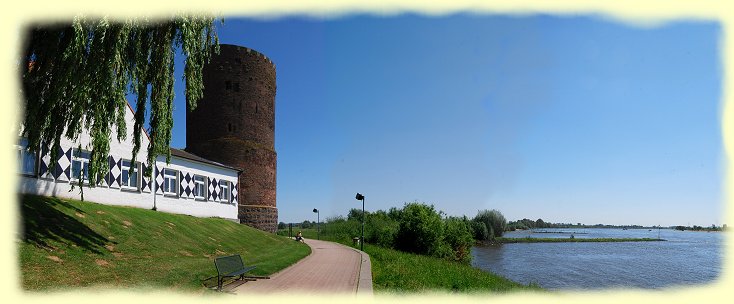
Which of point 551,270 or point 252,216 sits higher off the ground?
point 252,216

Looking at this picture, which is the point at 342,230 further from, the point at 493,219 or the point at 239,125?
the point at 493,219

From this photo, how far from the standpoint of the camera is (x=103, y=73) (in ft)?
34.8

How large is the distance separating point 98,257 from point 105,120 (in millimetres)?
3389

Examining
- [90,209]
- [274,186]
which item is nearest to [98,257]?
[90,209]

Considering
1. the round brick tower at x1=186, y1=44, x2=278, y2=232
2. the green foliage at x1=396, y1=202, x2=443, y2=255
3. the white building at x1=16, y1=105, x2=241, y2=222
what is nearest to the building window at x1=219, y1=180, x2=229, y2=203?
the white building at x1=16, y1=105, x2=241, y2=222

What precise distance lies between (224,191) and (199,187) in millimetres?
2805

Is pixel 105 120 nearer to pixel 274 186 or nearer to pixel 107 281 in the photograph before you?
pixel 107 281

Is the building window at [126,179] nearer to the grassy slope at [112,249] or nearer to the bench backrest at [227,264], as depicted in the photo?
the grassy slope at [112,249]

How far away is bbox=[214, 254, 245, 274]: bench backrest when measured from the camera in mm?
9788

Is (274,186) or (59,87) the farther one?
(274,186)

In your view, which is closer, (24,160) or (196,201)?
(24,160)

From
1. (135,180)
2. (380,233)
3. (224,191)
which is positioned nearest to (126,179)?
(135,180)

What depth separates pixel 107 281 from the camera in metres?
9.10

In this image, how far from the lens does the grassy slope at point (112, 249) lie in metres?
9.32
